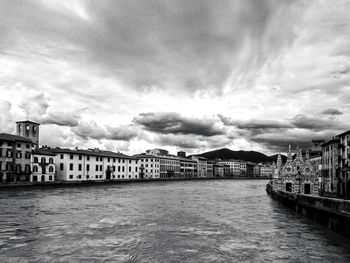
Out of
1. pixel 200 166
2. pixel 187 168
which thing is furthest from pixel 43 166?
pixel 200 166

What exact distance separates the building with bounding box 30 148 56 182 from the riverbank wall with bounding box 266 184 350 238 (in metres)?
58.0

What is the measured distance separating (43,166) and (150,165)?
215 feet

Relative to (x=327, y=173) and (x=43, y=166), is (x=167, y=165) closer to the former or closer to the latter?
(x=43, y=166)

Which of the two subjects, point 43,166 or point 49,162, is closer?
point 43,166

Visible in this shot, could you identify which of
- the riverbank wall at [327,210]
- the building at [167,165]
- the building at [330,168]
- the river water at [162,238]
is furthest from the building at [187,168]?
the river water at [162,238]

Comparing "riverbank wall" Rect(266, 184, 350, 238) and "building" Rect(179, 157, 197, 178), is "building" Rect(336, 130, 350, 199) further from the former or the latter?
"building" Rect(179, 157, 197, 178)

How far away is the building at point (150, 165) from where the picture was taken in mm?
136000

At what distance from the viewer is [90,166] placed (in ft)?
301

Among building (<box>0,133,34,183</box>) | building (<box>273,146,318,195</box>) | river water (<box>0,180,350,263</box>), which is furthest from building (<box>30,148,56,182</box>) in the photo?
building (<box>273,146,318,195</box>)

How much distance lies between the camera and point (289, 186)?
45.6m

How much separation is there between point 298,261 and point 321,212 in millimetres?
10840

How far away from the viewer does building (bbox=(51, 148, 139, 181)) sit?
8306cm

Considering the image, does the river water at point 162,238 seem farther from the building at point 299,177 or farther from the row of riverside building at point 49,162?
the row of riverside building at point 49,162

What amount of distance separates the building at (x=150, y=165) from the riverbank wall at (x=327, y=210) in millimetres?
103751
